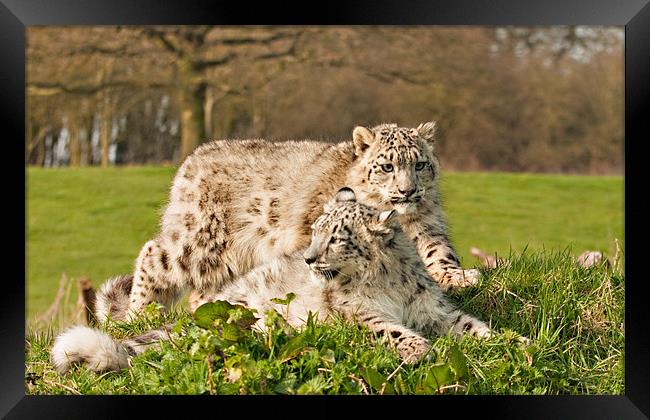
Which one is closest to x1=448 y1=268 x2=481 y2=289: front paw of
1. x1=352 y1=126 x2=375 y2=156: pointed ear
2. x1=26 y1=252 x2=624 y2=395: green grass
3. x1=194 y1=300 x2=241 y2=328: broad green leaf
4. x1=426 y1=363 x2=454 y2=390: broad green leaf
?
x1=26 y1=252 x2=624 y2=395: green grass

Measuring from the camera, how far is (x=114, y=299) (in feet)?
26.2

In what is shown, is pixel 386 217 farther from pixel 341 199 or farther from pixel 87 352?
pixel 87 352

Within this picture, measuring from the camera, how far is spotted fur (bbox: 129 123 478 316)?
7121mm

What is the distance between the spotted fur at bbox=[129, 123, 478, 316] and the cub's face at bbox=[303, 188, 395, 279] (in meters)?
1.06

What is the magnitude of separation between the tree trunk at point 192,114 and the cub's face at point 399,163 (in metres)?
9.83

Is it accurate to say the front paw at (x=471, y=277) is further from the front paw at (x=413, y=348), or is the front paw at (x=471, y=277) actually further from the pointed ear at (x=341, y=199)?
the front paw at (x=413, y=348)

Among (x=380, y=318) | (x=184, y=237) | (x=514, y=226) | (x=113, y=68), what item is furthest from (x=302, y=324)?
(x=113, y=68)

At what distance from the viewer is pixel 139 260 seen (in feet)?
26.1

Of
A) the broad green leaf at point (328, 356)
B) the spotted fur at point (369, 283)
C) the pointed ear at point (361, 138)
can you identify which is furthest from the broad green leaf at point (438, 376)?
the pointed ear at point (361, 138)

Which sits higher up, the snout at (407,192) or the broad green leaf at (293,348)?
the snout at (407,192)

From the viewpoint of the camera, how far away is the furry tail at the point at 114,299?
7770 millimetres

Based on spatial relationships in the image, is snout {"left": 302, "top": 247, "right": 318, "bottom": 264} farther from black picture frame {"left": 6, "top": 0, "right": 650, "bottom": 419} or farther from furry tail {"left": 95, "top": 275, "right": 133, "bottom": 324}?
furry tail {"left": 95, "top": 275, "right": 133, "bottom": 324}

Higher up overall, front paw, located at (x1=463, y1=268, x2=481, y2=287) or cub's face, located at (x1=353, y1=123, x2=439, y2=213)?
cub's face, located at (x1=353, y1=123, x2=439, y2=213)

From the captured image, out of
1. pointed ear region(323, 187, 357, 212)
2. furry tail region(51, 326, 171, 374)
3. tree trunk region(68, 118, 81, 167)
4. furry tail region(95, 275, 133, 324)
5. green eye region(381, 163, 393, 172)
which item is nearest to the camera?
furry tail region(51, 326, 171, 374)
